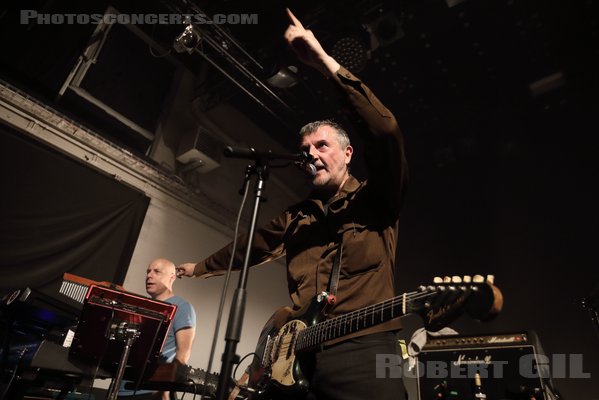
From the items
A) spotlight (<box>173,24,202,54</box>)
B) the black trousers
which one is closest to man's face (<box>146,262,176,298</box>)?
spotlight (<box>173,24,202,54</box>)

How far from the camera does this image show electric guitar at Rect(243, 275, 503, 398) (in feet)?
4.50

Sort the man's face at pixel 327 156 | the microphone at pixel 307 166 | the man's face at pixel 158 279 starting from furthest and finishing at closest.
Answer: the man's face at pixel 158 279 < the man's face at pixel 327 156 < the microphone at pixel 307 166

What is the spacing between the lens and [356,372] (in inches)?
59.5

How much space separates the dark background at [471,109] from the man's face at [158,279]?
2.02 metres

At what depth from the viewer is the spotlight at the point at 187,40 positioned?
5.25 metres

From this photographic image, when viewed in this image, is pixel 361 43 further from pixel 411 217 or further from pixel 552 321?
pixel 552 321

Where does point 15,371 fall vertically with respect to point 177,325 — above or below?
below

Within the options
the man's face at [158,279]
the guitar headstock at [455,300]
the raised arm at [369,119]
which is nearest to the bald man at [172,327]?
the man's face at [158,279]

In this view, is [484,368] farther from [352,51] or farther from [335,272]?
[352,51]

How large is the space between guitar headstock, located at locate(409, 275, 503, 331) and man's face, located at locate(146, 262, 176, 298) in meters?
4.04
